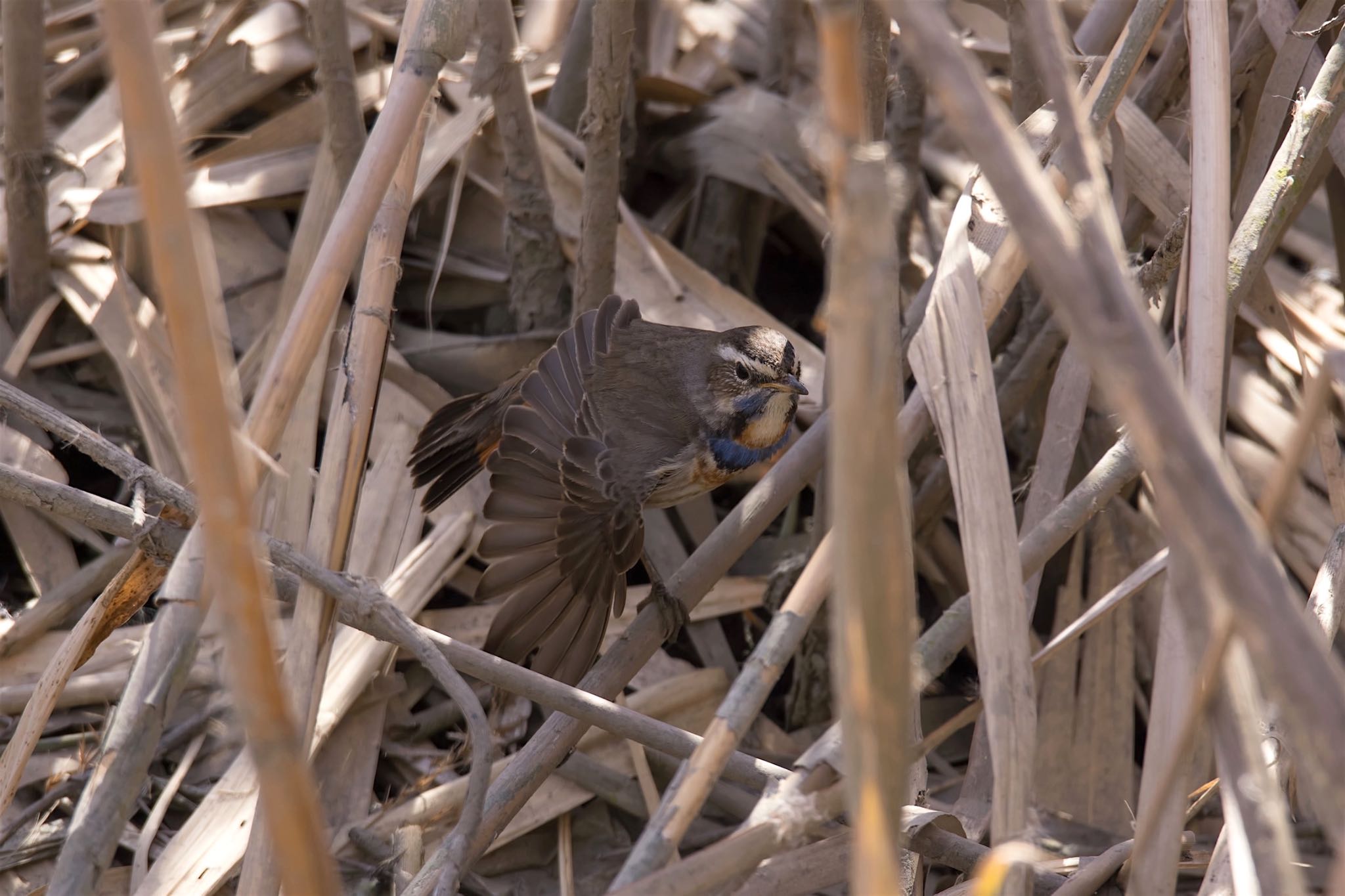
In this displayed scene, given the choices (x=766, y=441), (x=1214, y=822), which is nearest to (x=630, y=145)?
(x=766, y=441)

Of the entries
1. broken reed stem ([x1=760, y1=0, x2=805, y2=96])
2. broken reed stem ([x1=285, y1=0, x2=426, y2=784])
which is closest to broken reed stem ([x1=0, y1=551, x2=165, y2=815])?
broken reed stem ([x1=285, y1=0, x2=426, y2=784])

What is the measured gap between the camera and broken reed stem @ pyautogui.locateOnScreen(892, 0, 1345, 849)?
145 cm

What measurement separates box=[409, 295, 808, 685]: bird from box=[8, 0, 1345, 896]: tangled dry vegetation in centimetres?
21

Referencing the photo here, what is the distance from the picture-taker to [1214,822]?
13.1 ft

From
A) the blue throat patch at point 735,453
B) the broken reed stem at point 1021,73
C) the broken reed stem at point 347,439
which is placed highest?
the broken reed stem at point 1021,73

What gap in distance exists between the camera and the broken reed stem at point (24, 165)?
4145 millimetres

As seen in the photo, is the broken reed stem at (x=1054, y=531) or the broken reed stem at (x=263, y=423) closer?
the broken reed stem at (x=263, y=423)

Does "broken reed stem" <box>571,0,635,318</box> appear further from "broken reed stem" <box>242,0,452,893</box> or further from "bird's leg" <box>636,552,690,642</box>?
"bird's leg" <box>636,552,690,642</box>

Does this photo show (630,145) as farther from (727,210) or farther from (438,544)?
(438,544)

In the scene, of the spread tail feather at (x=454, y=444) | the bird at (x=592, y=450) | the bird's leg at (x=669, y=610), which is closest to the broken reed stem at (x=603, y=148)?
the bird at (x=592, y=450)

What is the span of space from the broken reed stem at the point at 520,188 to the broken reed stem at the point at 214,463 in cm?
279

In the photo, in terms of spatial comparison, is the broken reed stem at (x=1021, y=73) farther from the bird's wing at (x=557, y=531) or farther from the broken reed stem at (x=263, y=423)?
the broken reed stem at (x=263, y=423)

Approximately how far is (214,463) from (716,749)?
0.98m

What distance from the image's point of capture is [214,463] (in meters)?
1.49
